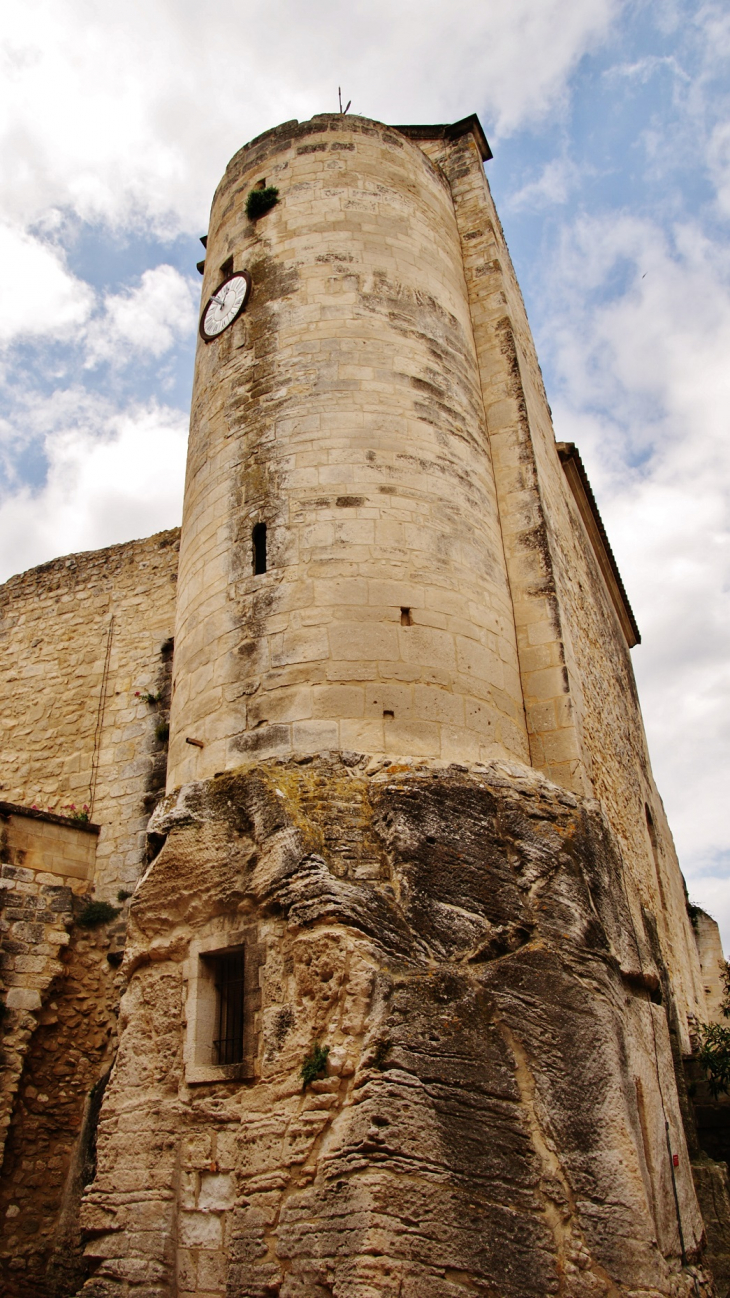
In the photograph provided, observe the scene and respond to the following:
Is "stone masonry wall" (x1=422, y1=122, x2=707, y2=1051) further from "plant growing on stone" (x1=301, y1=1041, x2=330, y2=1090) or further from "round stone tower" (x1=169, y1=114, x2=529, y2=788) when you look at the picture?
"plant growing on stone" (x1=301, y1=1041, x2=330, y2=1090)

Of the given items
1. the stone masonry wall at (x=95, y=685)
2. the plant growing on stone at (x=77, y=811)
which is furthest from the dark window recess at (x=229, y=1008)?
the plant growing on stone at (x=77, y=811)

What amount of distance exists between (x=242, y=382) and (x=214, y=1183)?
5.55 meters

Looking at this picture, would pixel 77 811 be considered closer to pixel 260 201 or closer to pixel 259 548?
pixel 259 548

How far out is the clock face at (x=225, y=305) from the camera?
26.3 feet

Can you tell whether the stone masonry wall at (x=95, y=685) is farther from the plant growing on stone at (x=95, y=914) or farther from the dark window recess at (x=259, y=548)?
the dark window recess at (x=259, y=548)

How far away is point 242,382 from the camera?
7617 mm

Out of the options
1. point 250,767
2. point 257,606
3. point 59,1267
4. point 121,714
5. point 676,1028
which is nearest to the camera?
point 250,767

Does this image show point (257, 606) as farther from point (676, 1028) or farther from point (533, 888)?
point (676, 1028)

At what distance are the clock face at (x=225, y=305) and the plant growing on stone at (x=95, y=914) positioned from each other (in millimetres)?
5221

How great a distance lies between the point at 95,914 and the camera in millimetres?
8859

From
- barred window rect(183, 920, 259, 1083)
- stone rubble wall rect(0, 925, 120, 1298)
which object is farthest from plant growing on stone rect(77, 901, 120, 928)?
barred window rect(183, 920, 259, 1083)

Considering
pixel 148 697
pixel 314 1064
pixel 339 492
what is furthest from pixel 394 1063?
pixel 148 697

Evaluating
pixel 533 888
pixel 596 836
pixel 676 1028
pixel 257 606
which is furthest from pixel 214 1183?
pixel 676 1028

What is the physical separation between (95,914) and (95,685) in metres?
2.89
